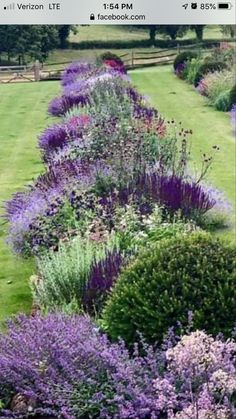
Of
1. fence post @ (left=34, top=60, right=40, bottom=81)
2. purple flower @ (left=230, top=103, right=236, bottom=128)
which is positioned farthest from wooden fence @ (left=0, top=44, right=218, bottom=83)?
purple flower @ (left=230, top=103, right=236, bottom=128)

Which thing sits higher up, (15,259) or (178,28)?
(178,28)

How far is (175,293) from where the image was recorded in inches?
154

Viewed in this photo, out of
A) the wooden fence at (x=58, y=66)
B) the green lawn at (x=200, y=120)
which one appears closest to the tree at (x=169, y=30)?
the wooden fence at (x=58, y=66)

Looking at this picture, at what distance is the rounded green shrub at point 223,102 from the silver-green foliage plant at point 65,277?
513 centimetres

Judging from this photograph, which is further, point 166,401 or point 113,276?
point 113,276

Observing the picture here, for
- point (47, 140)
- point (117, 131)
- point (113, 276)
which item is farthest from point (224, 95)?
point (113, 276)

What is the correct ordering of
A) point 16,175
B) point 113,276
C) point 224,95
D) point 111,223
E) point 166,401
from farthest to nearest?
point 224,95, point 16,175, point 111,223, point 113,276, point 166,401

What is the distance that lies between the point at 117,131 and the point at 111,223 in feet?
6.60

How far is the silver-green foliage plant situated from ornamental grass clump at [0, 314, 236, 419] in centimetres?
81

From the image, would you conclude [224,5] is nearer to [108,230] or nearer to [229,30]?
[229,30]

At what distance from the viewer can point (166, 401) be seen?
334cm

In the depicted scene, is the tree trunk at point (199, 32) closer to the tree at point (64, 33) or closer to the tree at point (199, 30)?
the tree at point (199, 30)

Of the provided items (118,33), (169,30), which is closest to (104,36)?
(118,33)

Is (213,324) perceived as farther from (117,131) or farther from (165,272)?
(117,131)
